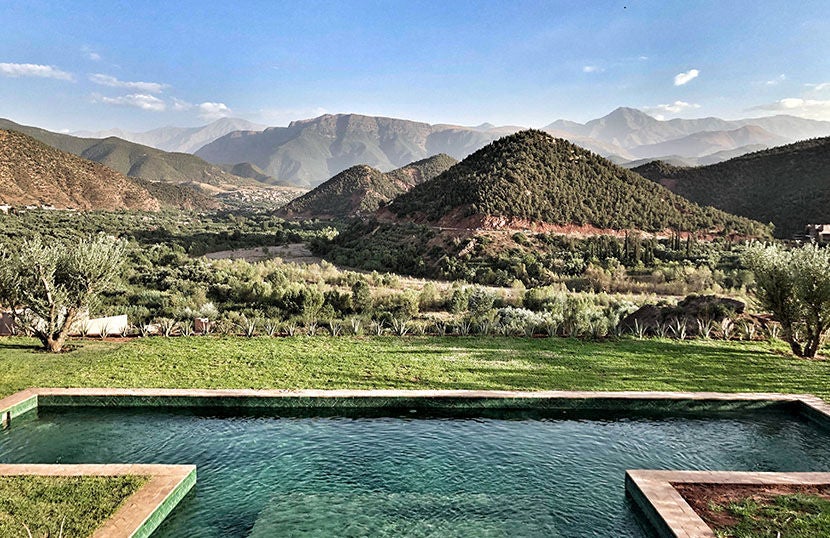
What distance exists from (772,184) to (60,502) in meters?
67.3

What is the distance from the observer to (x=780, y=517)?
15.4ft

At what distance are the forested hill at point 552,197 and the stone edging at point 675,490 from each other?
3293cm

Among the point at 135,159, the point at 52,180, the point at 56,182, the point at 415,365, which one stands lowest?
the point at 415,365

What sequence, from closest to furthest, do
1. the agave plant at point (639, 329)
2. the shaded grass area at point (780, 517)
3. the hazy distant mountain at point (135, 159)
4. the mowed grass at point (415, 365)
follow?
the shaded grass area at point (780, 517) → the mowed grass at point (415, 365) → the agave plant at point (639, 329) → the hazy distant mountain at point (135, 159)

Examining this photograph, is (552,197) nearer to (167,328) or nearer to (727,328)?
(727,328)

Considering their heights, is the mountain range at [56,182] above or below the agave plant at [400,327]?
above

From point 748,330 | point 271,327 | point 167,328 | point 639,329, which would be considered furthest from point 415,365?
point 748,330

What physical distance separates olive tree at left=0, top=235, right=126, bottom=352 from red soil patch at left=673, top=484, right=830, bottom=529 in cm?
1098

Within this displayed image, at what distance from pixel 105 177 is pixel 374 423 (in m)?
79.2

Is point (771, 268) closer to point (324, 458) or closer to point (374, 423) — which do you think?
point (374, 423)

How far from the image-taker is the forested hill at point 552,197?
39.2 m

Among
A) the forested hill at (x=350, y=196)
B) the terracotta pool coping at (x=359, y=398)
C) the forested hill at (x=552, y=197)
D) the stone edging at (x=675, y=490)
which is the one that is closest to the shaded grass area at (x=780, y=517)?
the stone edging at (x=675, y=490)

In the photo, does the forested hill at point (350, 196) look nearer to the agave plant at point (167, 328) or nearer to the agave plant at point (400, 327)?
the agave plant at point (400, 327)

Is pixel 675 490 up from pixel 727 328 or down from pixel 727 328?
down
